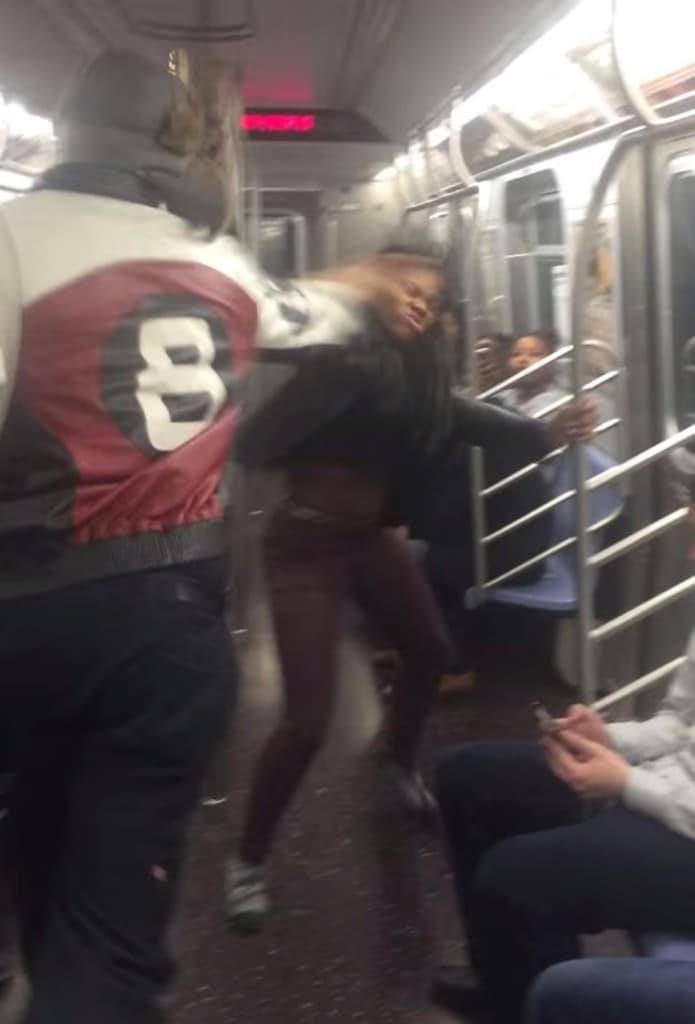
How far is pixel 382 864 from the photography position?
254cm

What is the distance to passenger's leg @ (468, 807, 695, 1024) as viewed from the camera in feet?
5.27

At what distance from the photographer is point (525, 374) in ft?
8.06

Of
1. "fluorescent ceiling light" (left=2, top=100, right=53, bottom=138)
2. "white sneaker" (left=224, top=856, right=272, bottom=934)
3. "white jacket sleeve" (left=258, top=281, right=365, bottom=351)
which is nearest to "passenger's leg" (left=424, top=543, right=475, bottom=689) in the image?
"white sneaker" (left=224, top=856, right=272, bottom=934)

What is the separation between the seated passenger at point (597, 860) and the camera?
161 centimetres

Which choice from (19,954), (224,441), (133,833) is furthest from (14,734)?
(19,954)

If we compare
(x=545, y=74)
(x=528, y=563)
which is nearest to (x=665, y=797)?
(x=528, y=563)

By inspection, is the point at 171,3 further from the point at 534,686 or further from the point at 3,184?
the point at 534,686

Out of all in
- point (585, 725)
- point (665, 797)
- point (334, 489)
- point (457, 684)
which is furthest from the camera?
point (457, 684)

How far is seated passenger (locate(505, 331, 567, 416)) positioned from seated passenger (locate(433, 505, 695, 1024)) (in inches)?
30.9

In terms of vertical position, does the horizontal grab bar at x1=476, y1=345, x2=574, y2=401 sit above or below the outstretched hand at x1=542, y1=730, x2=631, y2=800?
above

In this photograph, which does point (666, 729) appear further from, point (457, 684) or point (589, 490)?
point (457, 684)

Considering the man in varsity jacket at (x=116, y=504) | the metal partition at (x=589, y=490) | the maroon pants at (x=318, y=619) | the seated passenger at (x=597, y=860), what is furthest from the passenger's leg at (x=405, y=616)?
the man in varsity jacket at (x=116, y=504)

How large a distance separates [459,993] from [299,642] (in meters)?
0.67

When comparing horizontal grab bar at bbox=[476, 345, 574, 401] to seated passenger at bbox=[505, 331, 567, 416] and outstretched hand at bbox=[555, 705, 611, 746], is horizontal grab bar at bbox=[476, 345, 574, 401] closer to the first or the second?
seated passenger at bbox=[505, 331, 567, 416]
